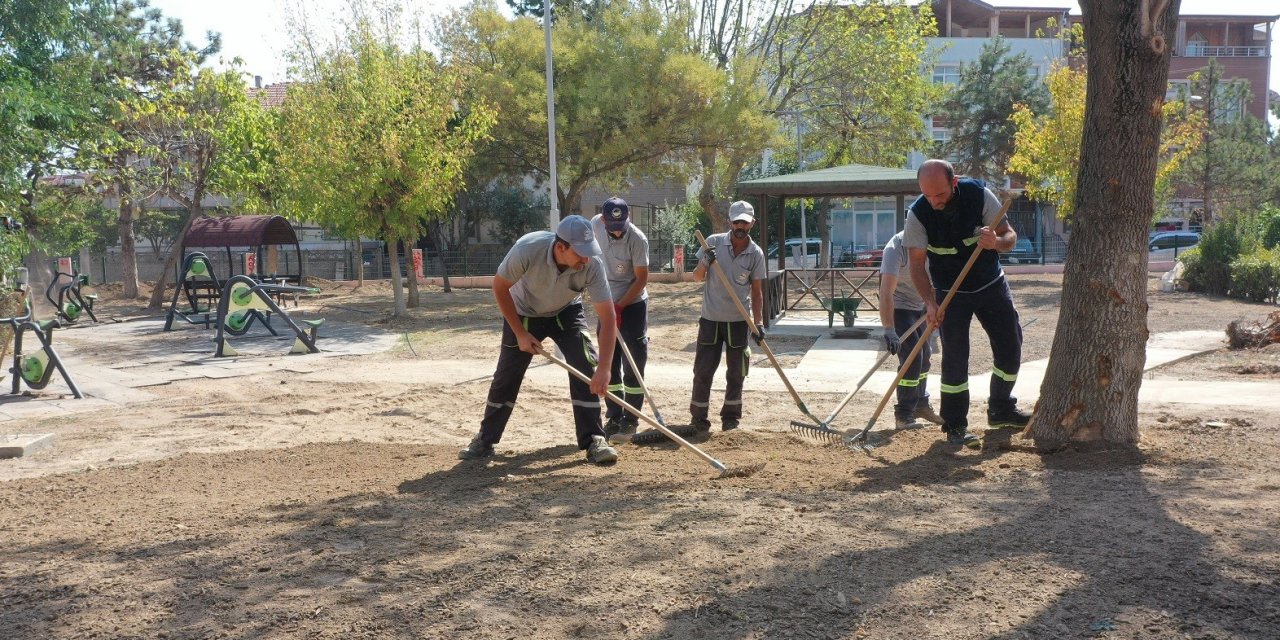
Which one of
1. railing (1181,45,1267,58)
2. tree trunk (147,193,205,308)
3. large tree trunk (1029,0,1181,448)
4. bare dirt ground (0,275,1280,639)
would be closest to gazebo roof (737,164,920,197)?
bare dirt ground (0,275,1280,639)

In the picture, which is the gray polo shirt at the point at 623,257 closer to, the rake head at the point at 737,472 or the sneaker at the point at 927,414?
the rake head at the point at 737,472

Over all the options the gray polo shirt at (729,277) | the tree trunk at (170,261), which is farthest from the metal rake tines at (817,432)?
the tree trunk at (170,261)

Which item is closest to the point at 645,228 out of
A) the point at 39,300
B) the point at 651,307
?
the point at 651,307

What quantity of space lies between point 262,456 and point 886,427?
4.28 m

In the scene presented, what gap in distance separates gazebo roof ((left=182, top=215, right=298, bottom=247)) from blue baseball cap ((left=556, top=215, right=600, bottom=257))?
1594cm

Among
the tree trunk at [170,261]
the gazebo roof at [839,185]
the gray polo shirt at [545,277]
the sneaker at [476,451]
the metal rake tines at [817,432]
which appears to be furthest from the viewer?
the tree trunk at [170,261]

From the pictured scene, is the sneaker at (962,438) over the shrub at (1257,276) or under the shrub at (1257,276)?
under

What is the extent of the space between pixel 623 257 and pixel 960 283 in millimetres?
2232

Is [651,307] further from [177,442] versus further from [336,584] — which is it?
[336,584]

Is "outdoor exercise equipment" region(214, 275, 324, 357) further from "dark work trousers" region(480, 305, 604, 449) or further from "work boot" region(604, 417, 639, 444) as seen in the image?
"dark work trousers" region(480, 305, 604, 449)

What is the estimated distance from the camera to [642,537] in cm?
424

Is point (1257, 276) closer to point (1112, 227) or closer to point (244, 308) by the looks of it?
point (1112, 227)

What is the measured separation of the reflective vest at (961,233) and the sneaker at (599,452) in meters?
2.30

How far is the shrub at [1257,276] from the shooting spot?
1802 centimetres
